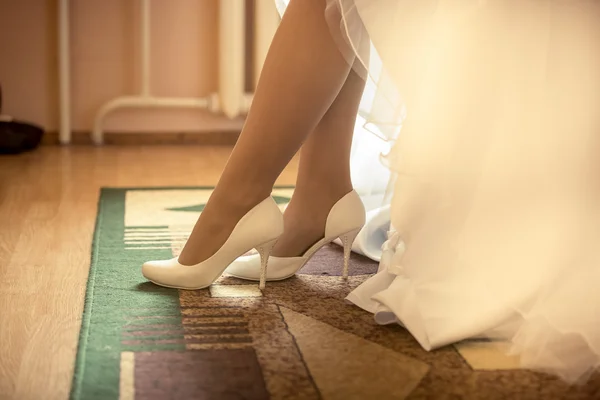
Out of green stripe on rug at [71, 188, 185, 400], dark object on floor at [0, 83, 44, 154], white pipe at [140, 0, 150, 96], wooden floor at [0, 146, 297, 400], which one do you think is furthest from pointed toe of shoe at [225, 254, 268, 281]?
white pipe at [140, 0, 150, 96]

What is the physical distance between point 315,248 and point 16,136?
4.99ft

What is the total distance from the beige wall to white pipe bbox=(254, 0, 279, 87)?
6.1 inches

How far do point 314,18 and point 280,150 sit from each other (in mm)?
171

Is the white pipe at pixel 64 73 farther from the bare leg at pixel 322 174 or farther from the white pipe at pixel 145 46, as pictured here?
the bare leg at pixel 322 174

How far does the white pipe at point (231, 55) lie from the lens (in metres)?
2.58

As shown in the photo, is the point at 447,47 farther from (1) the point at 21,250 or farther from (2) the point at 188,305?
(1) the point at 21,250

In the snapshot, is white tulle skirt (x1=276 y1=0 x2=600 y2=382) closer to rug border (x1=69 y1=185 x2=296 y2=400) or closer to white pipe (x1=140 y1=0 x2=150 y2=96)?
rug border (x1=69 y1=185 x2=296 y2=400)

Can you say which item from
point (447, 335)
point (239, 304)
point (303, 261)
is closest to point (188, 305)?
point (239, 304)

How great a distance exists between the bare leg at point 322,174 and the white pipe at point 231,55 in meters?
1.50

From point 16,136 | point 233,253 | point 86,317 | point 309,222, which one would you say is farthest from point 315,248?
point 16,136

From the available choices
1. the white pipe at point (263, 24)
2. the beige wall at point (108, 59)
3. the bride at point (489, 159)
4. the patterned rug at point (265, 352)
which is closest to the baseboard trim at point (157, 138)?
the beige wall at point (108, 59)

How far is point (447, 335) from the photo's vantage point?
90 cm

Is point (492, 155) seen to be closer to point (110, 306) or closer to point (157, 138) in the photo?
point (110, 306)

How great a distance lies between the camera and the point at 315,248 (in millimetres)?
1182
